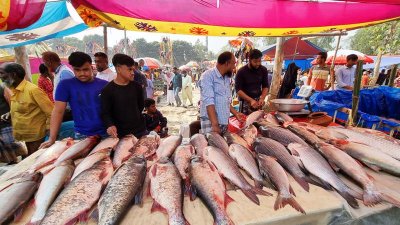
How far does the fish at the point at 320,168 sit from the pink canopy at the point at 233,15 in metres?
3.11

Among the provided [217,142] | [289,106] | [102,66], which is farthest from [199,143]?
[102,66]

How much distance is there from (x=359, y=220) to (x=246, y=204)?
2.42ft

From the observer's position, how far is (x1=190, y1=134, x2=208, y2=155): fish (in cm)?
224

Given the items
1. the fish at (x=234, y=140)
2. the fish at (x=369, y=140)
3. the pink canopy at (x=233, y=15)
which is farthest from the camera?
the pink canopy at (x=233, y=15)

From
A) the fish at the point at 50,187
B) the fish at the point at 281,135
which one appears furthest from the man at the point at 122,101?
the fish at the point at 281,135

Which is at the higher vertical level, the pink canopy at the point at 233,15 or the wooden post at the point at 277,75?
the pink canopy at the point at 233,15

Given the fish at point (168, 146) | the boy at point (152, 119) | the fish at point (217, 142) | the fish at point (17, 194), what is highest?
the fish at point (217, 142)

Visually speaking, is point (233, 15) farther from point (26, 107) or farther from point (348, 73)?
point (348, 73)

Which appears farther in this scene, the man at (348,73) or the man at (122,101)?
the man at (348,73)

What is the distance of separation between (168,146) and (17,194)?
1208mm

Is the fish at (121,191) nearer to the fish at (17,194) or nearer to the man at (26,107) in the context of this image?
the fish at (17,194)

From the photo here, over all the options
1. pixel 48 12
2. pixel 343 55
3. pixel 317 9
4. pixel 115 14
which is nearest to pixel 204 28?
pixel 115 14

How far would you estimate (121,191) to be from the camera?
4.88ft

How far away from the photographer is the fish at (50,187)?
1.38 m
